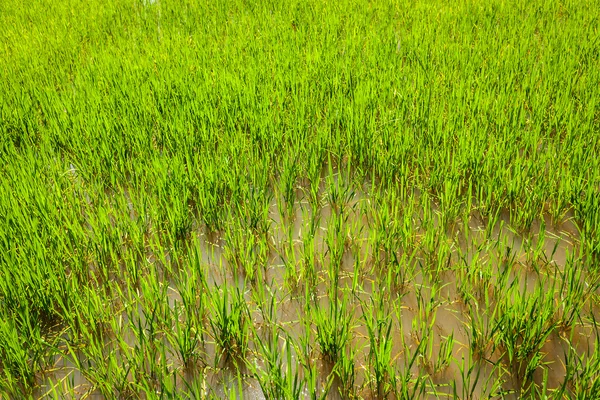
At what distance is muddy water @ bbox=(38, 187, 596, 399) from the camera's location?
4.03ft

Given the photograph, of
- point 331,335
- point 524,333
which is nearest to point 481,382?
point 524,333

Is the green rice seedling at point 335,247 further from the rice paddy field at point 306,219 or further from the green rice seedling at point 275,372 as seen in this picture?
the green rice seedling at point 275,372

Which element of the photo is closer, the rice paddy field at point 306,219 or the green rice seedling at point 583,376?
the green rice seedling at point 583,376

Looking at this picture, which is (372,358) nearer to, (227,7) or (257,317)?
(257,317)

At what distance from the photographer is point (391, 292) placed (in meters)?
1.48

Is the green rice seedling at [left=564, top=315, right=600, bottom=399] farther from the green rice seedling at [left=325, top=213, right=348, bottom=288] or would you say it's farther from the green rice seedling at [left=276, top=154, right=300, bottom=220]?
the green rice seedling at [left=276, top=154, right=300, bottom=220]

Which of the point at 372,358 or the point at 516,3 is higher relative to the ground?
the point at 516,3

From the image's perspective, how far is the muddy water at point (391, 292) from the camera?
1.23 m

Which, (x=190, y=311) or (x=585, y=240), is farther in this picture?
(x=585, y=240)

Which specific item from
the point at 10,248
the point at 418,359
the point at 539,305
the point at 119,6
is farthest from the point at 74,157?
the point at 119,6

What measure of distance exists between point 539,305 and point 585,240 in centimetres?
49

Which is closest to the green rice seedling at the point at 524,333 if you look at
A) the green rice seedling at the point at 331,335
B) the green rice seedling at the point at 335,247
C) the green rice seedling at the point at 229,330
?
the green rice seedling at the point at 331,335

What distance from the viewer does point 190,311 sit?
4.44 feet

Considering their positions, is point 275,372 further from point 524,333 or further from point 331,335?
point 524,333
